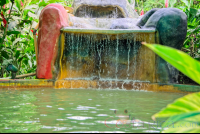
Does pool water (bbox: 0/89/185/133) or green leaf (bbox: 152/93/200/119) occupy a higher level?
green leaf (bbox: 152/93/200/119)

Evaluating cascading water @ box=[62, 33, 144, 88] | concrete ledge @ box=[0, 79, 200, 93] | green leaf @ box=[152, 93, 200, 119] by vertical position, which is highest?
green leaf @ box=[152, 93, 200, 119]

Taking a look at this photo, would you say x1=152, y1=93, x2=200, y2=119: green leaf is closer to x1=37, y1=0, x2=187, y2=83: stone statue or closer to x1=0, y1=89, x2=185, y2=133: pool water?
x1=0, y1=89, x2=185, y2=133: pool water

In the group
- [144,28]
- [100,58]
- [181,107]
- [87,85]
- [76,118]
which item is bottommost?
[87,85]

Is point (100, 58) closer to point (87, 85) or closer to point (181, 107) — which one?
point (87, 85)

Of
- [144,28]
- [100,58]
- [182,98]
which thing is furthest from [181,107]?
[100,58]

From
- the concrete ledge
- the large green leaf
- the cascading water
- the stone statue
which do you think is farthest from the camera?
the cascading water

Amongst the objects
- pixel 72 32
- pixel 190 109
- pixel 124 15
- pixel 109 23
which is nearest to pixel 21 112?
pixel 190 109

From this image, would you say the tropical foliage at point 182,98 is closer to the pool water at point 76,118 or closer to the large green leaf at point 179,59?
the large green leaf at point 179,59

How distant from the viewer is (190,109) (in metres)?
0.69

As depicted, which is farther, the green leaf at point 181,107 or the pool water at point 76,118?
the pool water at point 76,118

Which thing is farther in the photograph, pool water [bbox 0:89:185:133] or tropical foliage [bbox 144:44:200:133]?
pool water [bbox 0:89:185:133]

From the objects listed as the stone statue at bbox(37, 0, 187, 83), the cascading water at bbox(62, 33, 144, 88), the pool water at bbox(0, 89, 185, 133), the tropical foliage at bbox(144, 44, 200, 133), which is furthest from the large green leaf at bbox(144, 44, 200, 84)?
the cascading water at bbox(62, 33, 144, 88)

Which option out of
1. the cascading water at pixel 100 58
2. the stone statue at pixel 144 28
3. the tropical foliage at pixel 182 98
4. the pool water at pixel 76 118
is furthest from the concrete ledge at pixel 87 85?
the tropical foliage at pixel 182 98

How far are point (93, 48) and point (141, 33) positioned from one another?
1.09 meters
